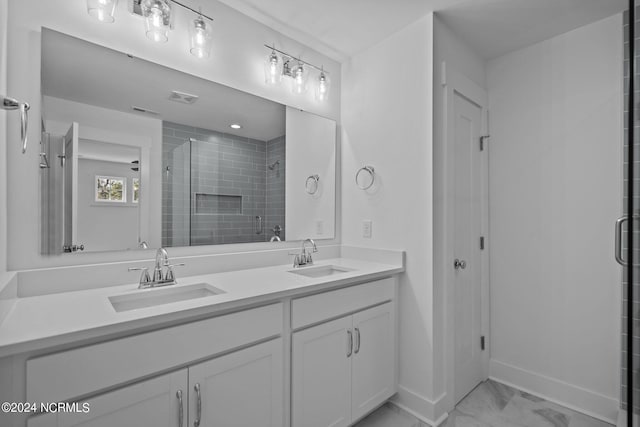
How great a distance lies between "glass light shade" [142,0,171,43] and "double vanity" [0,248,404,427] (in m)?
1.25

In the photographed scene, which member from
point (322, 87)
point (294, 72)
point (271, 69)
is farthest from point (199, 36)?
point (322, 87)

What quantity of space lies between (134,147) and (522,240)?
2558 mm

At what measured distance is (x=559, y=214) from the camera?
2.11 m

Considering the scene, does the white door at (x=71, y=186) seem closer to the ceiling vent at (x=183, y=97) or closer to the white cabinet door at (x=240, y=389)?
the ceiling vent at (x=183, y=97)

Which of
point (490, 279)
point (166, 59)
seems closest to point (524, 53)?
point (490, 279)

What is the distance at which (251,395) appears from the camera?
4.24ft

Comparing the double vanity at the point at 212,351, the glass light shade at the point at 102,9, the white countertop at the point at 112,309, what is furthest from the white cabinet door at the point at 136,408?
the glass light shade at the point at 102,9

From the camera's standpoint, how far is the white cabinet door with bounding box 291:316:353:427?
4.82 ft

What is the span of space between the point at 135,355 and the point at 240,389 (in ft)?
1.46

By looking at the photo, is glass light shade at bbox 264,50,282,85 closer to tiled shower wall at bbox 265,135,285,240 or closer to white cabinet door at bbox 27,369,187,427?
tiled shower wall at bbox 265,135,285,240

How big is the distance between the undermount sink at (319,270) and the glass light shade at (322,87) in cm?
126

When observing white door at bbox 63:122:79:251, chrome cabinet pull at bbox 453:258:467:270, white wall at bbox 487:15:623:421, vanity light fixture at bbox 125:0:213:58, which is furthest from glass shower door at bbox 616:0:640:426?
white door at bbox 63:122:79:251

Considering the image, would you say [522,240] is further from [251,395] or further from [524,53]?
[251,395]

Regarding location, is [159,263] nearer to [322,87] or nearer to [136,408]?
[136,408]
